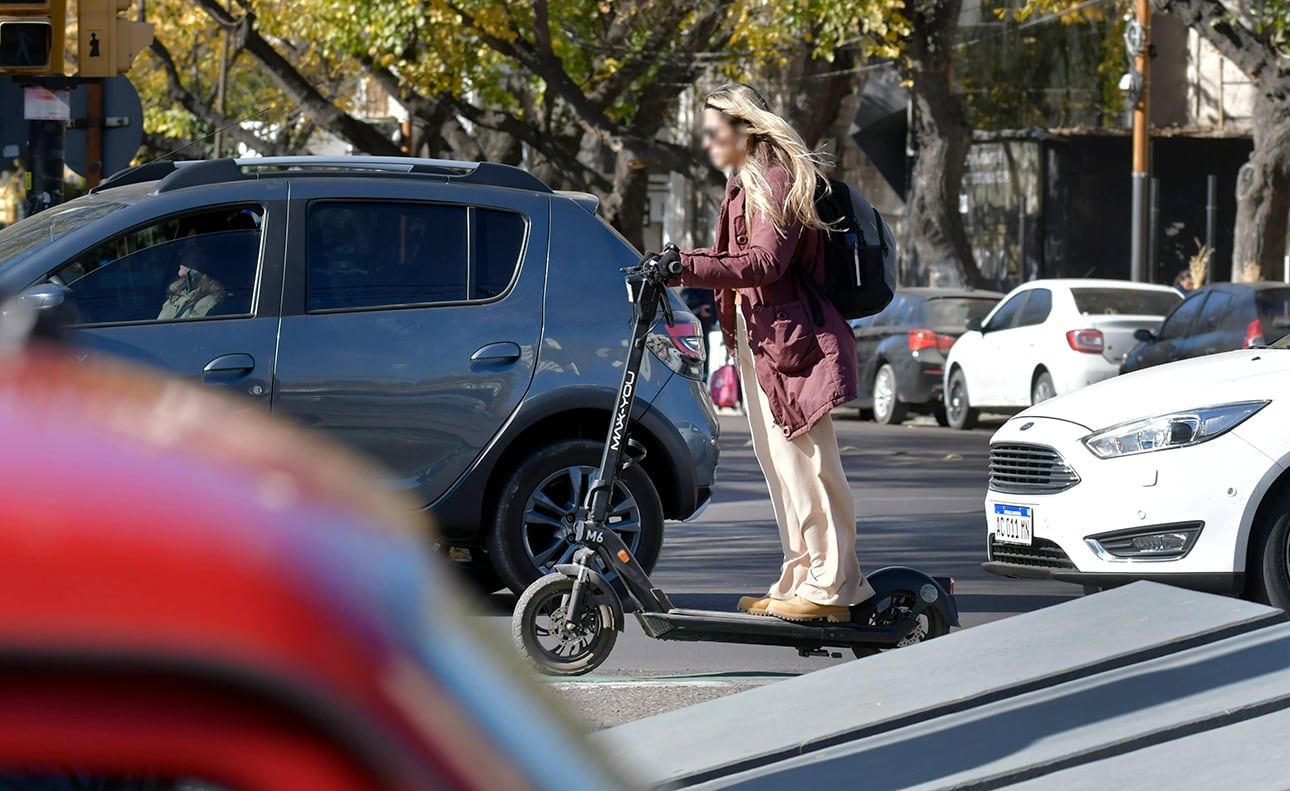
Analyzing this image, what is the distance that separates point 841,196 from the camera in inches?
231

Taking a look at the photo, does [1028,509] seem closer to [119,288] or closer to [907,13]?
[119,288]

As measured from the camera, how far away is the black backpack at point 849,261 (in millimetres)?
5824

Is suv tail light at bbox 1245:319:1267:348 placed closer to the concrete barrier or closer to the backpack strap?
the backpack strap

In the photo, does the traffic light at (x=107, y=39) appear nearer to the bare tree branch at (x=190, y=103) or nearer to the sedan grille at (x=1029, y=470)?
the sedan grille at (x=1029, y=470)

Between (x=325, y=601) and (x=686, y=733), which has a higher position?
(x=325, y=601)

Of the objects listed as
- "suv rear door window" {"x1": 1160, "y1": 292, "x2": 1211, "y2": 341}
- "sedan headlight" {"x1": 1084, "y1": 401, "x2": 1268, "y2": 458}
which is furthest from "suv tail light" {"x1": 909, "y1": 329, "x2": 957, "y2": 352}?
"sedan headlight" {"x1": 1084, "y1": 401, "x2": 1268, "y2": 458}

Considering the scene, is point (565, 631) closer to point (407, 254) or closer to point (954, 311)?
point (407, 254)

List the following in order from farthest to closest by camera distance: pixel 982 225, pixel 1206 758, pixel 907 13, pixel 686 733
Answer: pixel 982 225
pixel 907 13
pixel 686 733
pixel 1206 758

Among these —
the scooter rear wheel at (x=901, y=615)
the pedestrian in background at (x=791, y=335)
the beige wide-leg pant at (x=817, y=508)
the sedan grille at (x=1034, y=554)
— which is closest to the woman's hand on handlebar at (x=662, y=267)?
the pedestrian in background at (x=791, y=335)

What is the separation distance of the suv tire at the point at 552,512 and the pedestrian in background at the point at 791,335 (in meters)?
1.54

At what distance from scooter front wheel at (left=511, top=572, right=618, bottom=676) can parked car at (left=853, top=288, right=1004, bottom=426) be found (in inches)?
573

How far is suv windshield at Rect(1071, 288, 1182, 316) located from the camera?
63.4ft

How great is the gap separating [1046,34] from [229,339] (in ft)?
115

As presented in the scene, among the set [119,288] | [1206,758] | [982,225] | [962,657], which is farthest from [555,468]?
[982,225]
